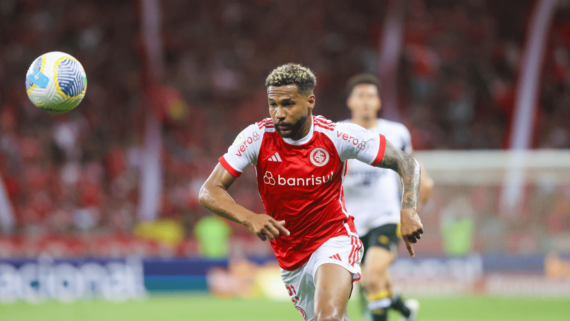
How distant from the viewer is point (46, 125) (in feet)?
58.4

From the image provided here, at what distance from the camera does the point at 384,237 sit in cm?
653

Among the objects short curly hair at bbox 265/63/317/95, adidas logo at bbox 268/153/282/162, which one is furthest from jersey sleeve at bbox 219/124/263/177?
short curly hair at bbox 265/63/317/95

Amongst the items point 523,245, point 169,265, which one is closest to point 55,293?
point 169,265

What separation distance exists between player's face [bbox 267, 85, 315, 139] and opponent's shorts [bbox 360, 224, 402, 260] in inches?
96.3

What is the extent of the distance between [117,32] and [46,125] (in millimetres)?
3939

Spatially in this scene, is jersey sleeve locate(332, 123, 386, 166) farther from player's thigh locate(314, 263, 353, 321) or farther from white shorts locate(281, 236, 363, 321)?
player's thigh locate(314, 263, 353, 321)

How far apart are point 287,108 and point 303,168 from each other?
1.52 feet

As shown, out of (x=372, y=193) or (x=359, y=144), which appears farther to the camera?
(x=372, y=193)

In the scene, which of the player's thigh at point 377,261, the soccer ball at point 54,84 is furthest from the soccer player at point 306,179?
the soccer ball at point 54,84

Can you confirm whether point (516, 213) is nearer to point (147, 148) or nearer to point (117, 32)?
point (147, 148)

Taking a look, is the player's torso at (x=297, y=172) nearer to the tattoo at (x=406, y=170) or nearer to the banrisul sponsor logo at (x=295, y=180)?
the banrisul sponsor logo at (x=295, y=180)

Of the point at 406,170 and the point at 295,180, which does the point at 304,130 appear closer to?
the point at 295,180

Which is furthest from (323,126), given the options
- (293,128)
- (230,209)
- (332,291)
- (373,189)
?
(373,189)

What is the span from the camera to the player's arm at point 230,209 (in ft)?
13.1
